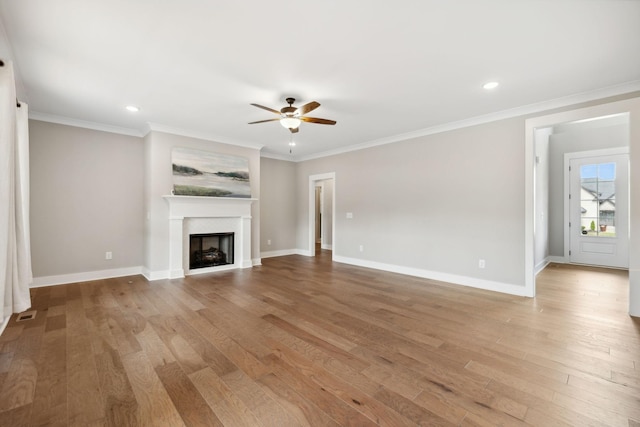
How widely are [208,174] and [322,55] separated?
346 cm

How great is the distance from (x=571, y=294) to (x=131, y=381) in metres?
5.29

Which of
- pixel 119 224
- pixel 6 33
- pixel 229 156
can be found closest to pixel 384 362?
pixel 6 33

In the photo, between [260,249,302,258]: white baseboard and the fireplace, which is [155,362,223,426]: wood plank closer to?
the fireplace

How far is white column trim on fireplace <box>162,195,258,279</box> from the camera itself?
4729 millimetres

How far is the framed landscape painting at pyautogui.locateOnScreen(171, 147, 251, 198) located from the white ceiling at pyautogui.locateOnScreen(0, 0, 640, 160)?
3.22 ft

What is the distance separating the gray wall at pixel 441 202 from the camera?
393 centimetres

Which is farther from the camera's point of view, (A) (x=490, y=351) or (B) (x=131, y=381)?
(A) (x=490, y=351)

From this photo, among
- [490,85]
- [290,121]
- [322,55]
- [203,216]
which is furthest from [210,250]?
[490,85]

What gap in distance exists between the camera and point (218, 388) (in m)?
1.80

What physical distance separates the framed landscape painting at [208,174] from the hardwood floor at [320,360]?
2011 mm

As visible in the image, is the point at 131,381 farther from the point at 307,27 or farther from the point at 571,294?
the point at 571,294

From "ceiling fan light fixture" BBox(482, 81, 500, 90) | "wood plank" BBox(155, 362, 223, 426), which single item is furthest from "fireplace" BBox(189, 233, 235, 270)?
"ceiling fan light fixture" BBox(482, 81, 500, 90)

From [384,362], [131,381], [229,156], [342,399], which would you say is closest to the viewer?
[342,399]

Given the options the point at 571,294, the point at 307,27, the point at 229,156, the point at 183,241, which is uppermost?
the point at 307,27
